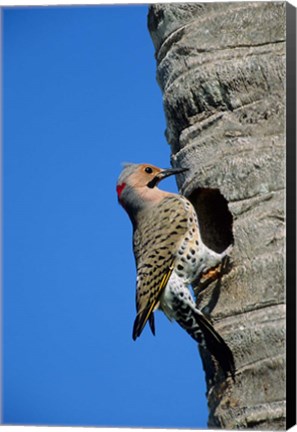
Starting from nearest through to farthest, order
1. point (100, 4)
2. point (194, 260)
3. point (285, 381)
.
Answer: point (285, 381)
point (194, 260)
point (100, 4)

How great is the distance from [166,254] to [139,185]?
588 millimetres

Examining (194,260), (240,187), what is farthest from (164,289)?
(240,187)

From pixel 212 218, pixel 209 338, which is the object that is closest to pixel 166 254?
pixel 212 218

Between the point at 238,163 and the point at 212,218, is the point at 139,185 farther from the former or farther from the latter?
the point at 238,163

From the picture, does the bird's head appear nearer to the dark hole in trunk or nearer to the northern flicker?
the northern flicker

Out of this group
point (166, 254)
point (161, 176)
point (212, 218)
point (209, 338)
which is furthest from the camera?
point (161, 176)

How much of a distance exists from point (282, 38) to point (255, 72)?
20cm

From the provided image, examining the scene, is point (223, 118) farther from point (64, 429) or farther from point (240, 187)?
point (64, 429)

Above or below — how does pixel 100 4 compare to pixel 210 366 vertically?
above

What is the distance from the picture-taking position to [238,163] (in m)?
5.04

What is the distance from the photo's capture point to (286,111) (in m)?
4.94

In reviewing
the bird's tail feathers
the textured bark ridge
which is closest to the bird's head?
the textured bark ridge

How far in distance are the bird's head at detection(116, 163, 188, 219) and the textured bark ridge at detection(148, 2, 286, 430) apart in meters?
0.22

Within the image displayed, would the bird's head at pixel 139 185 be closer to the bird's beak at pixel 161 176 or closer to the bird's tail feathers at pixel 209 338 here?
the bird's beak at pixel 161 176
